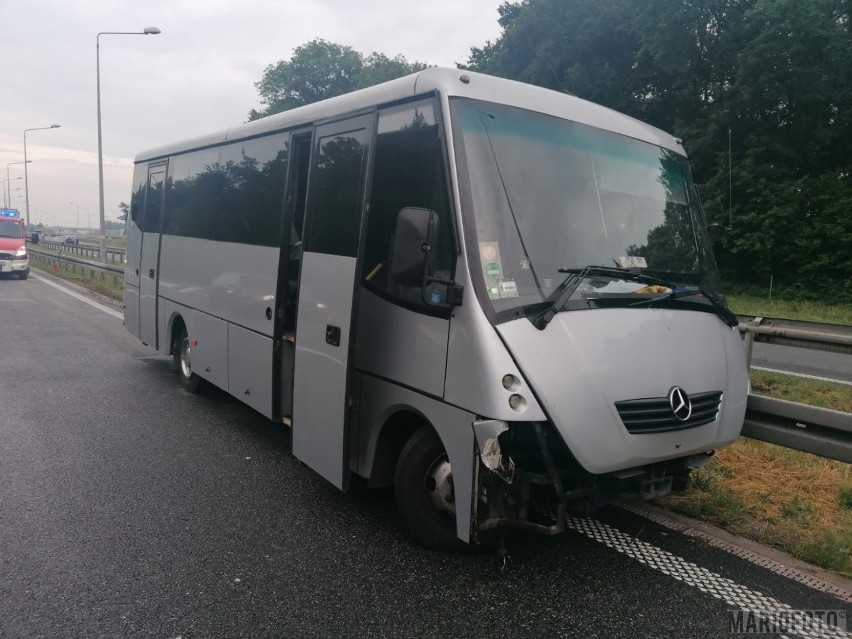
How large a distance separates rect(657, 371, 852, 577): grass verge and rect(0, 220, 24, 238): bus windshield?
1125 inches

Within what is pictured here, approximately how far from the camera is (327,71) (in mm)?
61094

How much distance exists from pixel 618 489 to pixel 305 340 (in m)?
2.34

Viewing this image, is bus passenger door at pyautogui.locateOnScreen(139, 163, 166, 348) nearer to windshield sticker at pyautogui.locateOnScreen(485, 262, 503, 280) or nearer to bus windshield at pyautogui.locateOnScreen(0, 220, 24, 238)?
windshield sticker at pyautogui.locateOnScreen(485, 262, 503, 280)

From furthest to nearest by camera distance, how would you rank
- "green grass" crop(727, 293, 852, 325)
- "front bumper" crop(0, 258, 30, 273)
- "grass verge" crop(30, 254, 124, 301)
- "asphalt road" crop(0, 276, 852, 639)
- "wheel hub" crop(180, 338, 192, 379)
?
"front bumper" crop(0, 258, 30, 273) → "grass verge" crop(30, 254, 124, 301) → "green grass" crop(727, 293, 852, 325) → "wheel hub" crop(180, 338, 192, 379) → "asphalt road" crop(0, 276, 852, 639)

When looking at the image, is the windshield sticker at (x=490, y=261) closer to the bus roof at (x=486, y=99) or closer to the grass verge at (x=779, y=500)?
the bus roof at (x=486, y=99)

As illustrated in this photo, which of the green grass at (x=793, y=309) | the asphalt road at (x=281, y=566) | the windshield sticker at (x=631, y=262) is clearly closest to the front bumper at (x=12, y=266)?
the asphalt road at (x=281, y=566)

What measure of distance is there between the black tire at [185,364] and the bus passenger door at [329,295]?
3.44 metres

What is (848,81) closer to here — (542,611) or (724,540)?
(724,540)

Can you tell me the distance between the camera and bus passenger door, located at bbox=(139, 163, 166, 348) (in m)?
8.88

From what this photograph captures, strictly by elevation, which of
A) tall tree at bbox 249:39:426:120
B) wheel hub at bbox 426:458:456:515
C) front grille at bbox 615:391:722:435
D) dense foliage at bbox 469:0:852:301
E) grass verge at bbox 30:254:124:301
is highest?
tall tree at bbox 249:39:426:120

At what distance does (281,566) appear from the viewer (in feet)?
13.0

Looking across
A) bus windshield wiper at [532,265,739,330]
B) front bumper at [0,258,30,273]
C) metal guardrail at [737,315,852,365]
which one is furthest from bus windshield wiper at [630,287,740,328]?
front bumper at [0,258,30,273]

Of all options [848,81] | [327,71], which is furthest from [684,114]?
[327,71]

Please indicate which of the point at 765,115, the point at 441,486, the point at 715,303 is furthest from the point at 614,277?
the point at 765,115
